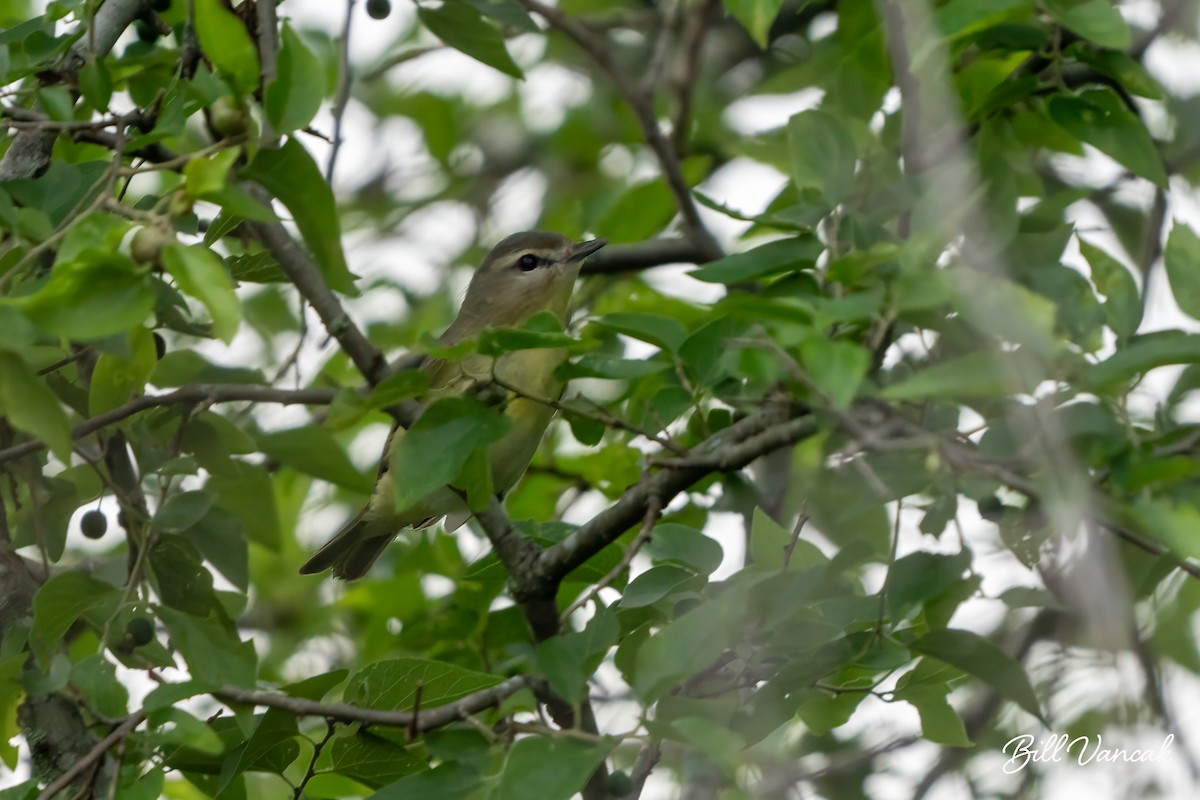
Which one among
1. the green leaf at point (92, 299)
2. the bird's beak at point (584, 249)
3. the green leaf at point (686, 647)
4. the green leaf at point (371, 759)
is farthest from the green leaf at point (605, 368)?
the bird's beak at point (584, 249)

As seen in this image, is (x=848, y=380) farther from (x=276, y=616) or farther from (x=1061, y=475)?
(x=276, y=616)

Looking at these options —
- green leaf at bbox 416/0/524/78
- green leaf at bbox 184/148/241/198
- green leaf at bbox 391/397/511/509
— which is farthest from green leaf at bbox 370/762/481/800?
green leaf at bbox 416/0/524/78

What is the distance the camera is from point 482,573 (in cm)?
357

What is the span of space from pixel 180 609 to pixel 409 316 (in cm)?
361

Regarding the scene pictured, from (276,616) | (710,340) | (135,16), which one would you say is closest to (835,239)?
(710,340)

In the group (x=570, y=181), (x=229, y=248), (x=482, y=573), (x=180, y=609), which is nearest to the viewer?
(x=180, y=609)

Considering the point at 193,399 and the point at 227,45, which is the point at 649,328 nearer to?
the point at 227,45

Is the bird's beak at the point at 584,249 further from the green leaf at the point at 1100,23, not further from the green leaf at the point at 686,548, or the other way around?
the green leaf at the point at 1100,23

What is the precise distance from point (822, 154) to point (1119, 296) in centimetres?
76

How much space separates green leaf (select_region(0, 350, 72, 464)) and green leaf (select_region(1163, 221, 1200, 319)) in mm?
1933

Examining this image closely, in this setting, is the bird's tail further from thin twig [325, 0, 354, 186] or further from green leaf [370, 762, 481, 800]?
green leaf [370, 762, 481, 800]

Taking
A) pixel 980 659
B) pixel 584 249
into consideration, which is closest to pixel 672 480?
pixel 980 659

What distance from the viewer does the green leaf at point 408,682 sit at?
2.90 meters

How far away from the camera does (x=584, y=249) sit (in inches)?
201
